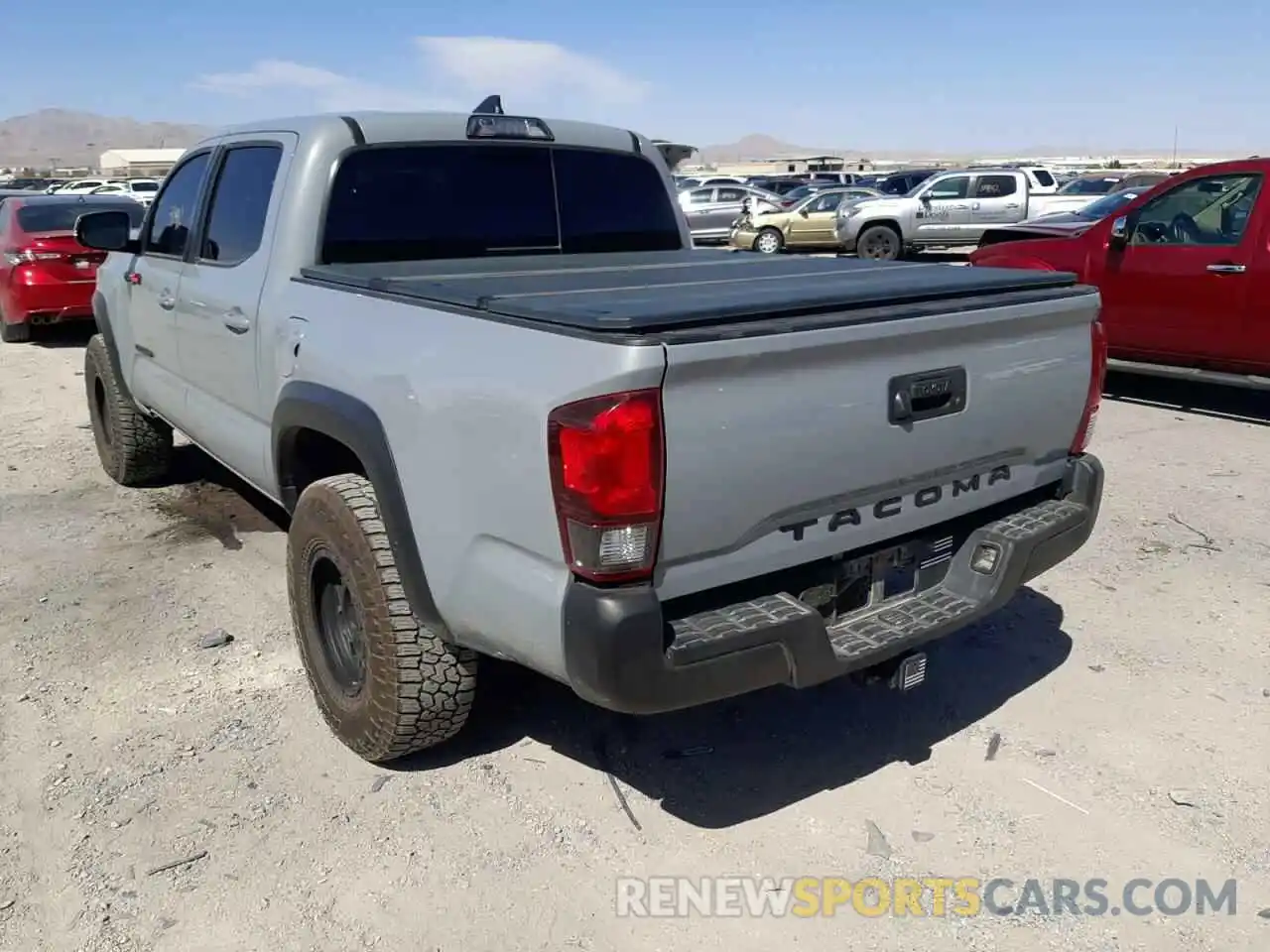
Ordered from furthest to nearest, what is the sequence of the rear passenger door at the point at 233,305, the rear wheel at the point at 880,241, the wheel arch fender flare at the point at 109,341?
the rear wheel at the point at 880,241 < the wheel arch fender flare at the point at 109,341 < the rear passenger door at the point at 233,305

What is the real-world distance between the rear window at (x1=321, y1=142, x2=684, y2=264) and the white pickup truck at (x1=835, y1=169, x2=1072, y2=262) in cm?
1661

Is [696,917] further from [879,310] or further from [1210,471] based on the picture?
[1210,471]

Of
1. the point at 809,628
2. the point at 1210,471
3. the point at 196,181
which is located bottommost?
the point at 1210,471

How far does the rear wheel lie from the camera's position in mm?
20641

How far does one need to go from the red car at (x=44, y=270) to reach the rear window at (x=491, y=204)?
8.40 metres

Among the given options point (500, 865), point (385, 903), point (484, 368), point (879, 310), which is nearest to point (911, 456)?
point (879, 310)

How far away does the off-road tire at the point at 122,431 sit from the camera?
586cm

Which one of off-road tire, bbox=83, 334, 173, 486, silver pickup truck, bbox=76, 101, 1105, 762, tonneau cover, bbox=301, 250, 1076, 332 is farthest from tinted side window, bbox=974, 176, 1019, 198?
silver pickup truck, bbox=76, 101, 1105, 762

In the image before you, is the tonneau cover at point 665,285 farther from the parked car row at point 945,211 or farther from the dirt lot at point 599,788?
the parked car row at point 945,211

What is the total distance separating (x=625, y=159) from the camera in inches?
188

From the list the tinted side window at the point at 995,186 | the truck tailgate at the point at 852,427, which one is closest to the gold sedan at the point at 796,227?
the tinted side window at the point at 995,186

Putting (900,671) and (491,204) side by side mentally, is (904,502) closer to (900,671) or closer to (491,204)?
(900,671)

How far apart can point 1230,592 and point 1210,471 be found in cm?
206

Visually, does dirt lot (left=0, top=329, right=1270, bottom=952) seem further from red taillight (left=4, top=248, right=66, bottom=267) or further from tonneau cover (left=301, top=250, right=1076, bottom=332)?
red taillight (left=4, top=248, right=66, bottom=267)
